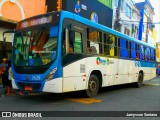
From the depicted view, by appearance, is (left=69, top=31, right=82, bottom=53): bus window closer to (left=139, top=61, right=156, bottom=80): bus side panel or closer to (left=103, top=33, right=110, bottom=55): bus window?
(left=103, top=33, right=110, bottom=55): bus window

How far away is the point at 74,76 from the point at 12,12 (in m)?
7.81

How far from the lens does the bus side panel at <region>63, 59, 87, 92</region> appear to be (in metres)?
9.03

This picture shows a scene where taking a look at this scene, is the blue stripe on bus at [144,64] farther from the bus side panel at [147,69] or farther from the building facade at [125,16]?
the building facade at [125,16]

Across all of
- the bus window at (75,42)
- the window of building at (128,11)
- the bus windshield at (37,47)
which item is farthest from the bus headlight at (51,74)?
the window of building at (128,11)

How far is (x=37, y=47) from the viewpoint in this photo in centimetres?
910

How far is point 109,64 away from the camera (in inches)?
471

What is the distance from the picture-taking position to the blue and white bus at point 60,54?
884 cm

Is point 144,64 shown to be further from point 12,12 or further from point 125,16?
point 125,16

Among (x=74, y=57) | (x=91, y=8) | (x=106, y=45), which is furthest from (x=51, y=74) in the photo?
(x=91, y=8)

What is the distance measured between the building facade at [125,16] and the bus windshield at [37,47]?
19.5 meters

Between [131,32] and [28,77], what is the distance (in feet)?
94.4

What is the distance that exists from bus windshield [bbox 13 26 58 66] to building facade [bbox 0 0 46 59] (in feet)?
16.2

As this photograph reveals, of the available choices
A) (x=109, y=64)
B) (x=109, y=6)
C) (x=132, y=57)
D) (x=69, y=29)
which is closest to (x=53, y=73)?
(x=69, y=29)

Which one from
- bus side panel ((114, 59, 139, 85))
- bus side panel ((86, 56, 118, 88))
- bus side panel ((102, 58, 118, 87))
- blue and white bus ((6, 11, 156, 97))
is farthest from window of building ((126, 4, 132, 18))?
blue and white bus ((6, 11, 156, 97))
